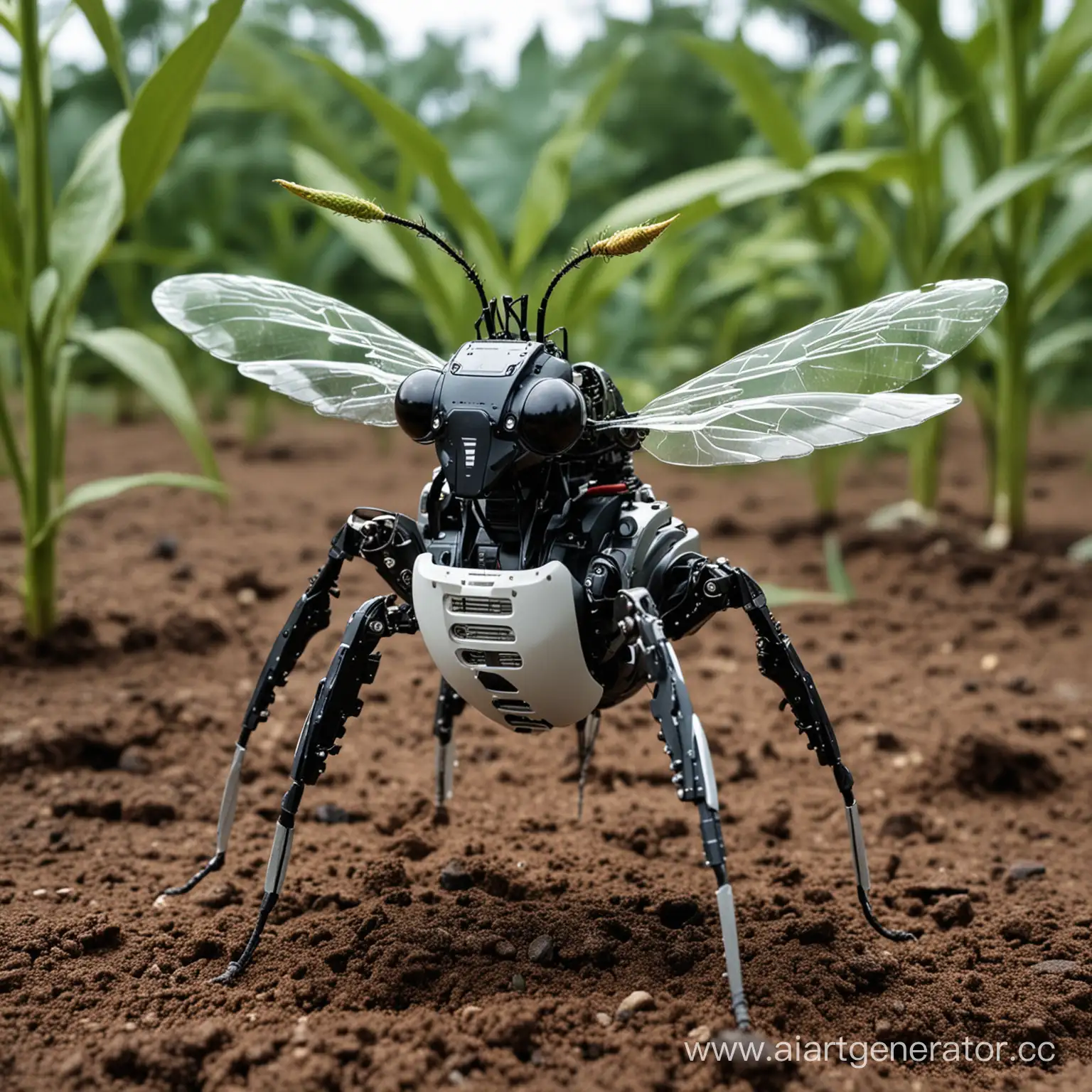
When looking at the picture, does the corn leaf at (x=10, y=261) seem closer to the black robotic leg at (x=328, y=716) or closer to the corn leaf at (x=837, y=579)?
the black robotic leg at (x=328, y=716)

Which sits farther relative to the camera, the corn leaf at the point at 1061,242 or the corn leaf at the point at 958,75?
the corn leaf at the point at 1061,242

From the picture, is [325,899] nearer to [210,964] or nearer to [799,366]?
[210,964]

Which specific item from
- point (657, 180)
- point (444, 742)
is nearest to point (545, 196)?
point (444, 742)

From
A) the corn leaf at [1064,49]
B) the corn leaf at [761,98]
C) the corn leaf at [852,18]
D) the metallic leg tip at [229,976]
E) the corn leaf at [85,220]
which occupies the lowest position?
the metallic leg tip at [229,976]

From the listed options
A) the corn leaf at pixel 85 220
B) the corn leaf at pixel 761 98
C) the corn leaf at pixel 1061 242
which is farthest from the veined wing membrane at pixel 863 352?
the corn leaf at pixel 1061 242

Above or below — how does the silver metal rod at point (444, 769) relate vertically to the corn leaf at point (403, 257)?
below

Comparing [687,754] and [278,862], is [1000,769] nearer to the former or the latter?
[687,754]

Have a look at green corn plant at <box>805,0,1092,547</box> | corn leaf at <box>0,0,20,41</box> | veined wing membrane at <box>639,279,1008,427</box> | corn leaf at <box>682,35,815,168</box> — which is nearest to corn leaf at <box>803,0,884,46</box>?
green corn plant at <box>805,0,1092,547</box>
